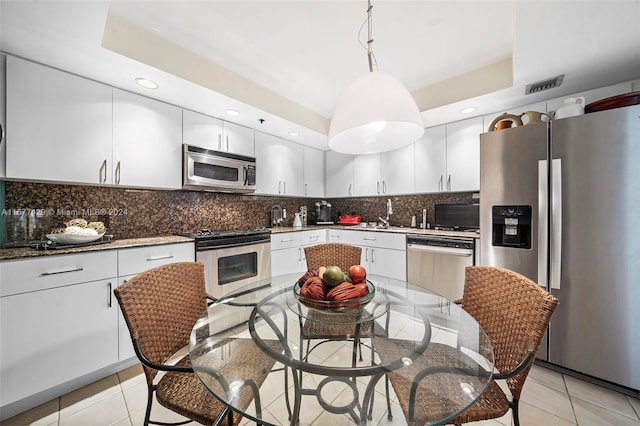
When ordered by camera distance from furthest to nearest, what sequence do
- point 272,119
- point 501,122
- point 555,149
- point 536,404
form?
point 272,119 → point 501,122 → point 555,149 → point 536,404

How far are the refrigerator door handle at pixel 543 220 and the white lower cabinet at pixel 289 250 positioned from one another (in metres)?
2.22

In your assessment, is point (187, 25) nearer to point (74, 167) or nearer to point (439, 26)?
point (74, 167)

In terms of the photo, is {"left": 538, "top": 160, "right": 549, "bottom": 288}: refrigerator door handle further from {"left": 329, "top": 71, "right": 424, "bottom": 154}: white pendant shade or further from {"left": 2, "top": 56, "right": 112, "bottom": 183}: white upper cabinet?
{"left": 2, "top": 56, "right": 112, "bottom": 183}: white upper cabinet

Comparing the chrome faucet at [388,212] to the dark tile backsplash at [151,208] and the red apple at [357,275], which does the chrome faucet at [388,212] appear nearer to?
the dark tile backsplash at [151,208]

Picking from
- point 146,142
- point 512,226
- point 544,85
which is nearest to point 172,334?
point 146,142

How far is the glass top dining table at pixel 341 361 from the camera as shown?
32.2 inches

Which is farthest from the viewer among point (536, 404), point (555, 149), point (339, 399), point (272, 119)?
point (272, 119)

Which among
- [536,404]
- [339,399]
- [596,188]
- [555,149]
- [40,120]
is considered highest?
[40,120]

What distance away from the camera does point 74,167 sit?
1.90 meters

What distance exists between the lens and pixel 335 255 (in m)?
2.25

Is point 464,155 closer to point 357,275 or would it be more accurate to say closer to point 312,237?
point 312,237

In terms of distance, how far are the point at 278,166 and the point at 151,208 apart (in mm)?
1609

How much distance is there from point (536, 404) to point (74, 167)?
145 inches

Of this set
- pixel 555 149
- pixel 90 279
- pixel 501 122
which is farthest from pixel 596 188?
pixel 90 279
